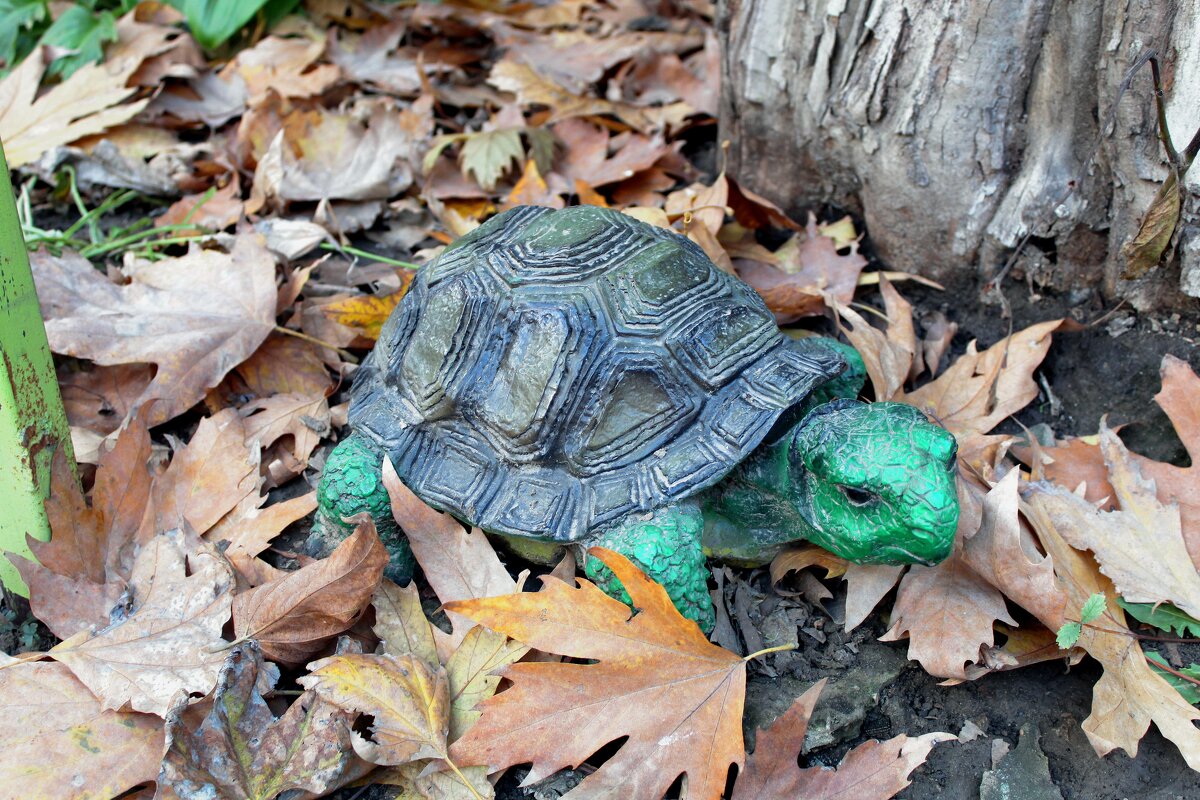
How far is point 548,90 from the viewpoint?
4.47m

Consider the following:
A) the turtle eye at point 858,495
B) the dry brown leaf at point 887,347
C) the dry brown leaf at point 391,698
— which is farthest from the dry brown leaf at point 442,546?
the dry brown leaf at point 887,347

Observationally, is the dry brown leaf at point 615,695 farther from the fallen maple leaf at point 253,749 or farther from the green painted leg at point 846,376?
the green painted leg at point 846,376

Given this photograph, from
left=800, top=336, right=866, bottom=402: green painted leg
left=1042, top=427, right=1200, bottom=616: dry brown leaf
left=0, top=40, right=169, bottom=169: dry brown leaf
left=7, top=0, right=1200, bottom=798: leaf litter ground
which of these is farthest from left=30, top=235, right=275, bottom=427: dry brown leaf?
left=1042, top=427, right=1200, bottom=616: dry brown leaf

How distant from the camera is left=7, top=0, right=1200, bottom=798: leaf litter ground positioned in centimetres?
214

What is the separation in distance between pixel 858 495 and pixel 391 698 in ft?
4.01

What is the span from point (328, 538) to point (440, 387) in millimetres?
587

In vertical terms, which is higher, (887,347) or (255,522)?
(887,347)

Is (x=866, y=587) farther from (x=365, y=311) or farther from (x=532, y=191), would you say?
(x=532, y=191)

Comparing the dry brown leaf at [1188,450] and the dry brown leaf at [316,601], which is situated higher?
the dry brown leaf at [1188,450]

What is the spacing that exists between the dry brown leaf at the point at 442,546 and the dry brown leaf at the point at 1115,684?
1457 millimetres

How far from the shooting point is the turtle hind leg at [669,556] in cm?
229

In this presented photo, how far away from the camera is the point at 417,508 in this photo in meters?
2.45

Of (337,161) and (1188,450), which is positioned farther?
(337,161)

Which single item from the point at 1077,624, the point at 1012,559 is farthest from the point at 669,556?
the point at 1077,624
